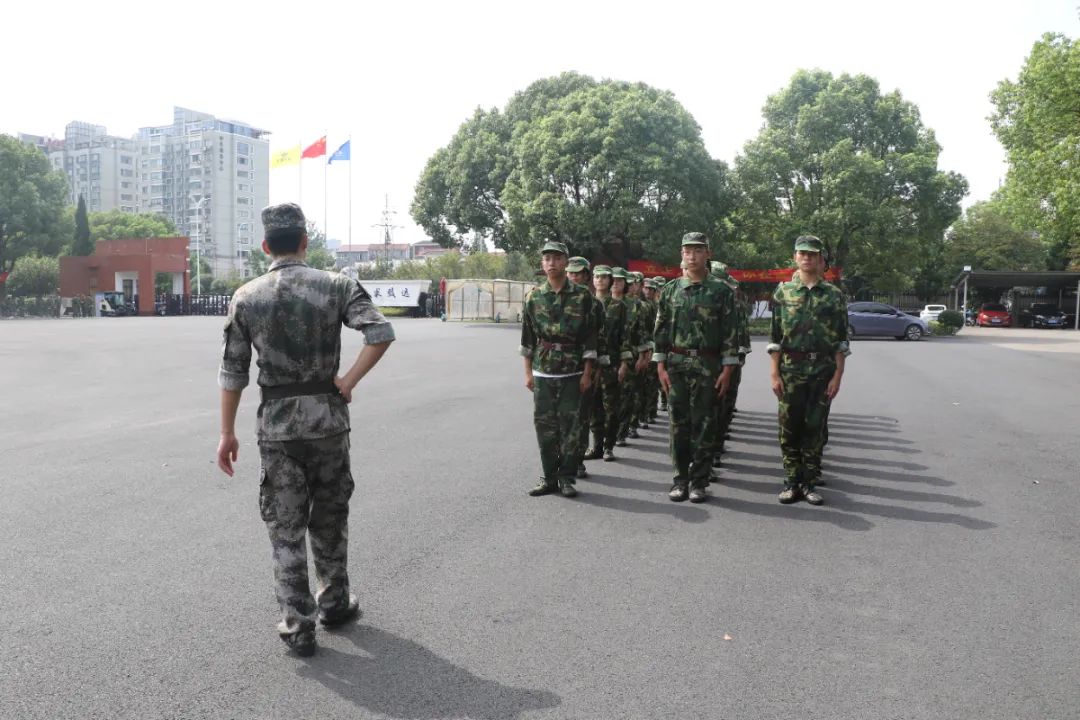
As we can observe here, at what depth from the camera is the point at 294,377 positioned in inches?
148

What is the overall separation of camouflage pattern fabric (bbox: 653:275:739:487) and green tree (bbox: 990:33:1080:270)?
22129mm

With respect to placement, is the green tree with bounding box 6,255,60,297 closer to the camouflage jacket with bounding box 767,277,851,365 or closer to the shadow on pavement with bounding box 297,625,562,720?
the camouflage jacket with bounding box 767,277,851,365

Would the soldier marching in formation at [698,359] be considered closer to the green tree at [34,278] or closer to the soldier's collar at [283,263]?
Answer: the soldier's collar at [283,263]

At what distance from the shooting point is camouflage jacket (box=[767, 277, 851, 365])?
6477mm

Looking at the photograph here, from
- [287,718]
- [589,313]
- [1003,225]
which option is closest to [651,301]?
[589,313]

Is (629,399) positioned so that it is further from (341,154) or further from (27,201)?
(27,201)

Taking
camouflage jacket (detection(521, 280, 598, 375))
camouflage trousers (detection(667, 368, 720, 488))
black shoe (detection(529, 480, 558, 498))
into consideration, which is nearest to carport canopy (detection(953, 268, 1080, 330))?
camouflage trousers (detection(667, 368, 720, 488))

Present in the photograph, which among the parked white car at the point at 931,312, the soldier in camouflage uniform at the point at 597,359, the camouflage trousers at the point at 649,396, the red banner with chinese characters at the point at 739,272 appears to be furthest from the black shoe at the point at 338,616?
the parked white car at the point at 931,312

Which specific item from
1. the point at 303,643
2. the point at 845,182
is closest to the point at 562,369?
the point at 303,643

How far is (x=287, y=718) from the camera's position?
3.11m

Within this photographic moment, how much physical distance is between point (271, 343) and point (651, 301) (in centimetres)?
707

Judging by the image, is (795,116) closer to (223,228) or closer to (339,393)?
(339,393)

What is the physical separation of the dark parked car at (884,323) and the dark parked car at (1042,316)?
19.8 meters

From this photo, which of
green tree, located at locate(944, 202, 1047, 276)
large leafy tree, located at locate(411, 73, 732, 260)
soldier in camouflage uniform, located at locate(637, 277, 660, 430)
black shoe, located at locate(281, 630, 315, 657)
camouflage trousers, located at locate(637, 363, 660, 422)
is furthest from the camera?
green tree, located at locate(944, 202, 1047, 276)
